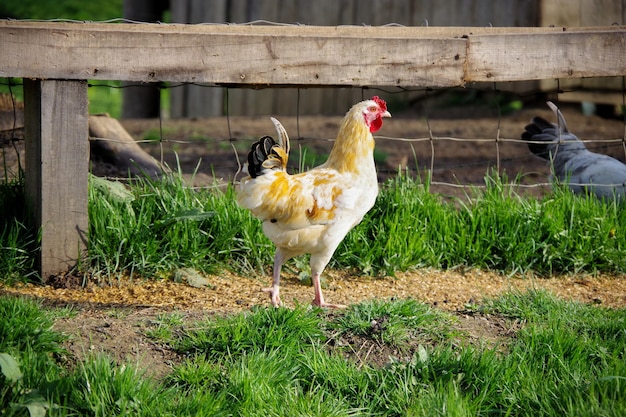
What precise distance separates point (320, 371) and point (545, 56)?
2.87 meters

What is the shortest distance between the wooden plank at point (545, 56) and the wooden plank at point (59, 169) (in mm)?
2471

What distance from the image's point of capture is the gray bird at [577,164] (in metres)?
6.18

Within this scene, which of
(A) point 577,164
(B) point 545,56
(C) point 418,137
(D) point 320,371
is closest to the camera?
(D) point 320,371

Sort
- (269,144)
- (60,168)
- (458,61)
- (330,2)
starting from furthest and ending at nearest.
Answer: (330,2), (458,61), (60,168), (269,144)

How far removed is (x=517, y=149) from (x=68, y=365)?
6.64 meters

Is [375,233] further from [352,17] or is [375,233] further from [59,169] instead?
[352,17]

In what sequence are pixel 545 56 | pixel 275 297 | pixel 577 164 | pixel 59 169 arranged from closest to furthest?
pixel 275 297 < pixel 59 169 < pixel 545 56 < pixel 577 164

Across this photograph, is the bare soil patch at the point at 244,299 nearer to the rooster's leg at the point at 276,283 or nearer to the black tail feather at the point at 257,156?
the rooster's leg at the point at 276,283

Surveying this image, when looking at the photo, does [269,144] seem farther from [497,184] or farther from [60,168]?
[497,184]

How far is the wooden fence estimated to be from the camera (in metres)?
4.75

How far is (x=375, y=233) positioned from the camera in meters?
5.55

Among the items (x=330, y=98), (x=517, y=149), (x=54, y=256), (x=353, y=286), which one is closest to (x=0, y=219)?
(x=54, y=256)

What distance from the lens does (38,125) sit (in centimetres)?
485

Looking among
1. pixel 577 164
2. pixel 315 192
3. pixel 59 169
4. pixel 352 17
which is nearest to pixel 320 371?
pixel 315 192
